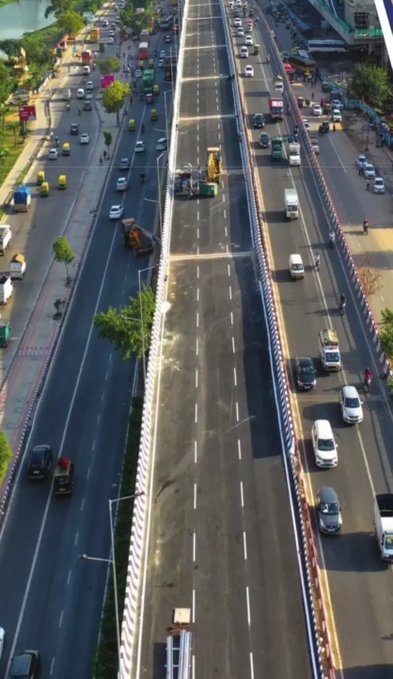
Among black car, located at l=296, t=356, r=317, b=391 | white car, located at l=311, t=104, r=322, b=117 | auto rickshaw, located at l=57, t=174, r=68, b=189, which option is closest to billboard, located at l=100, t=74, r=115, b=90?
white car, located at l=311, t=104, r=322, b=117

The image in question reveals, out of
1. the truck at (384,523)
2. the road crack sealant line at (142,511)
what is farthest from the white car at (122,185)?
the truck at (384,523)

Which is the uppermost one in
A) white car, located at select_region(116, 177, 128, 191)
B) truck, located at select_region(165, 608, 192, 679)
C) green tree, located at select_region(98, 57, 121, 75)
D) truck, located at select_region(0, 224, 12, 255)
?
green tree, located at select_region(98, 57, 121, 75)

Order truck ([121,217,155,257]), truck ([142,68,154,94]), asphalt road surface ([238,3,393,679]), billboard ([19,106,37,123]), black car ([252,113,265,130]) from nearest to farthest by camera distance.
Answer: asphalt road surface ([238,3,393,679]) → truck ([121,217,155,257]) → black car ([252,113,265,130]) → billboard ([19,106,37,123]) → truck ([142,68,154,94])

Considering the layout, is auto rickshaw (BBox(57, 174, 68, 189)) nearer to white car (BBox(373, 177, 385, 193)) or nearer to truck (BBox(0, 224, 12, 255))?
truck (BBox(0, 224, 12, 255))

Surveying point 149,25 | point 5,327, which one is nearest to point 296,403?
point 5,327

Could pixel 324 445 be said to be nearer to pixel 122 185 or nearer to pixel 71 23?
pixel 122 185

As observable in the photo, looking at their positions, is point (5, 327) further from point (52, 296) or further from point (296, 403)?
point (296, 403)
